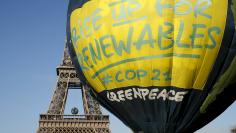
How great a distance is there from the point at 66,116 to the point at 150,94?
4141 cm

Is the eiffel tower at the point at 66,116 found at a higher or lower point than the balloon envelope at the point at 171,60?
lower

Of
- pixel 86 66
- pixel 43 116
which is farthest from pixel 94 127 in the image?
pixel 86 66

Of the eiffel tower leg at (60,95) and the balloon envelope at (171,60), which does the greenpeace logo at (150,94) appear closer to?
the balloon envelope at (171,60)

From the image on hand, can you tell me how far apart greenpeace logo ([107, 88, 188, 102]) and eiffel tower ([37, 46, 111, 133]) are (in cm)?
3740

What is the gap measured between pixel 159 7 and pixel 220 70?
3.22 m

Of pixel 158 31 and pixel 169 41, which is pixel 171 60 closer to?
pixel 169 41

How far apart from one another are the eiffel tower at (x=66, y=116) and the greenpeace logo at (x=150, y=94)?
37401 mm

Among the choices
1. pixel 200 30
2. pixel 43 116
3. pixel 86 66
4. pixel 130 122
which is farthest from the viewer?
pixel 43 116

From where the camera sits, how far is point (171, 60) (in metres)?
14.2

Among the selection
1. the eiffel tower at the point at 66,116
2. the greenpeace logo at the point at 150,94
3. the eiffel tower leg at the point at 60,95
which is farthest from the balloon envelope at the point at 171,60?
the eiffel tower leg at the point at 60,95

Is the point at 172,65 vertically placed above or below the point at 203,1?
below

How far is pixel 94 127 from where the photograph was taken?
53.1 metres

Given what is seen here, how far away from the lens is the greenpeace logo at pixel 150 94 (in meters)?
14.2

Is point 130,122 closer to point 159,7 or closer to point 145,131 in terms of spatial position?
point 145,131
